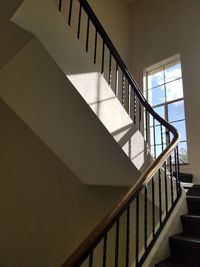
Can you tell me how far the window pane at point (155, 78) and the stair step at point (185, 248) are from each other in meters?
3.85

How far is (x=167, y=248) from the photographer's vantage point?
2.30 meters

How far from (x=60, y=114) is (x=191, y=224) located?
177 centimetres

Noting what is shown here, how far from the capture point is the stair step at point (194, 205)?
272 centimetres

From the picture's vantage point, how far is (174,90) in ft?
16.8

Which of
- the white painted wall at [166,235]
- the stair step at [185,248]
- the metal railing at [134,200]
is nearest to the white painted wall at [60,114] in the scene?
the metal railing at [134,200]

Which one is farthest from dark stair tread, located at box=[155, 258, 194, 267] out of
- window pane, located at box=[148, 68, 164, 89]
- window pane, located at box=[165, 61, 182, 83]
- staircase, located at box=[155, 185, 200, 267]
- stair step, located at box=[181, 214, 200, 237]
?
window pane, located at box=[148, 68, 164, 89]

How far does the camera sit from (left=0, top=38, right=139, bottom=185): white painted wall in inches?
89.0

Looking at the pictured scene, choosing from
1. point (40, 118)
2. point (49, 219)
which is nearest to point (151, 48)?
point (40, 118)

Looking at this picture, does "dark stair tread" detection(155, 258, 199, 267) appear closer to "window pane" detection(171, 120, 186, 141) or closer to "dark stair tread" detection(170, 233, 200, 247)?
"dark stair tread" detection(170, 233, 200, 247)

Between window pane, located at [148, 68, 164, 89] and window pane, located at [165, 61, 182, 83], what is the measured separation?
136 mm

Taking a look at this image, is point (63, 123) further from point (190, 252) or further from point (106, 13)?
point (106, 13)

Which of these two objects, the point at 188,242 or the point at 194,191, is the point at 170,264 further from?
the point at 194,191

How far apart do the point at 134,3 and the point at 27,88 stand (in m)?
5.18

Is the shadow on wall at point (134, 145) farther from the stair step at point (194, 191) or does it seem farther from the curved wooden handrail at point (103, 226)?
the stair step at point (194, 191)
